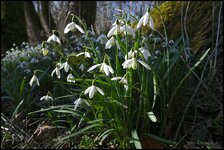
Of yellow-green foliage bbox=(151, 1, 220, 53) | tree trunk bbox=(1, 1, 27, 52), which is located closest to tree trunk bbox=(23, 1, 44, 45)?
tree trunk bbox=(1, 1, 27, 52)

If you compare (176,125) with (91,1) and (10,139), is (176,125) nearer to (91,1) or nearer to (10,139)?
(10,139)

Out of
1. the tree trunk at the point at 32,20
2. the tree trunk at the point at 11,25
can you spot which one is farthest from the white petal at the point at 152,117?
the tree trunk at the point at 32,20

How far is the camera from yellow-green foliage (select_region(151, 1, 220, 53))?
132 inches

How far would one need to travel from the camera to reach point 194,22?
3566mm

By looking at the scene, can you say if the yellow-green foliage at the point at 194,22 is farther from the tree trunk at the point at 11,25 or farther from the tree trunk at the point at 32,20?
the tree trunk at the point at 32,20

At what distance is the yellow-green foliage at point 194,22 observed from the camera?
11.0 ft

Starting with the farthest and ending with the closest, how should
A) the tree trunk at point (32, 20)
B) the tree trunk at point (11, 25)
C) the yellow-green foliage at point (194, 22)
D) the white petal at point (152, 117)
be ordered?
1. the tree trunk at point (32, 20)
2. the tree trunk at point (11, 25)
3. the yellow-green foliage at point (194, 22)
4. the white petal at point (152, 117)

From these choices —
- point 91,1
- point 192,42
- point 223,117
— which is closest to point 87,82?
point 223,117

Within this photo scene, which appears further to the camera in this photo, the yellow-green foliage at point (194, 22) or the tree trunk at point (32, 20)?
the tree trunk at point (32, 20)

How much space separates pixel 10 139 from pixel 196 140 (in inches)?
54.4

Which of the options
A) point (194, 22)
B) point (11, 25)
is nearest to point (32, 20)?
point (11, 25)

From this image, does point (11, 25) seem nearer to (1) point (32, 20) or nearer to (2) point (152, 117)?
(1) point (32, 20)

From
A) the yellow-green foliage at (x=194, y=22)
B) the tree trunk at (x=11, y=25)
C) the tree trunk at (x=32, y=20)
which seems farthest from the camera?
the tree trunk at (x=32, y=20)

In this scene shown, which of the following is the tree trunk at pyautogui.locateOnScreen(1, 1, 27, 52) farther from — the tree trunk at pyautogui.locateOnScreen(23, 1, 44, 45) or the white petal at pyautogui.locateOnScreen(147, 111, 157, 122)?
the white petal at pyautogui.locateOnScreen(147, 111, 157, 122)
